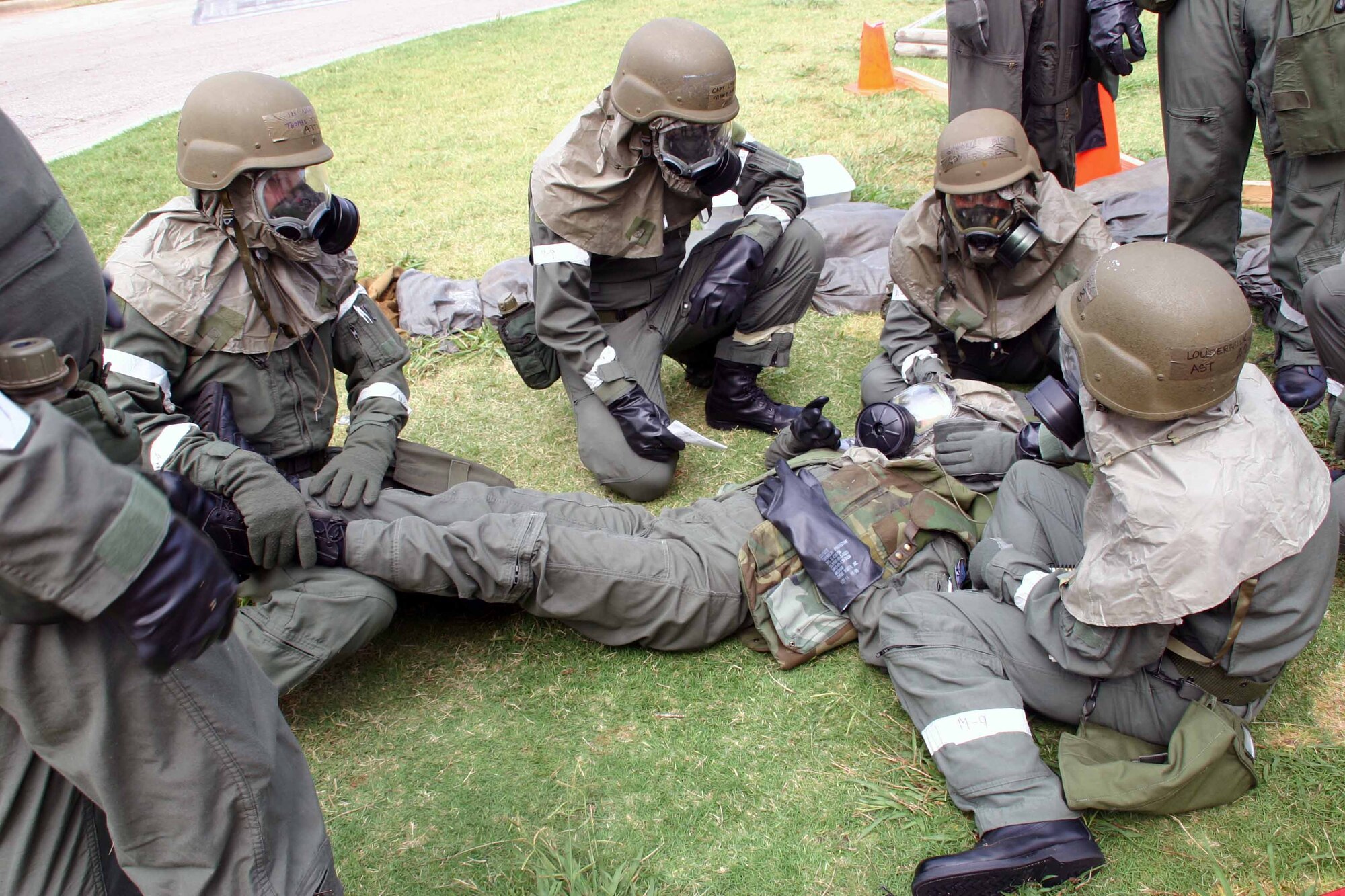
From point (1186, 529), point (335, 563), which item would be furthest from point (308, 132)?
point (1186, 529)

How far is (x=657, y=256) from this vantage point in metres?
3.88

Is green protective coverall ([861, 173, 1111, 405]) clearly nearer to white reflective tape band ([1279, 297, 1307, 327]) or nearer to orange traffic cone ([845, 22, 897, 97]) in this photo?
white reflective tape band ([1279, 297, 1307, 327])

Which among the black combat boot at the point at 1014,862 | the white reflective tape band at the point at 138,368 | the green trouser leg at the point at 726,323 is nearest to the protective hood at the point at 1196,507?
the black combat boot at the point at 1014,862

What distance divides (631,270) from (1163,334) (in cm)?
235

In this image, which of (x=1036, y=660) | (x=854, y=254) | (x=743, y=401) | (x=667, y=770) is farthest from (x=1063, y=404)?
(x=854, y=254)

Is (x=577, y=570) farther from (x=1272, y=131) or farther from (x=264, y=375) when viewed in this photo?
(x=1272, y=131)

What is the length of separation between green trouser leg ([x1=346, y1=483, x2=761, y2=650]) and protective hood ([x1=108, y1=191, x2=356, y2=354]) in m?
0.75

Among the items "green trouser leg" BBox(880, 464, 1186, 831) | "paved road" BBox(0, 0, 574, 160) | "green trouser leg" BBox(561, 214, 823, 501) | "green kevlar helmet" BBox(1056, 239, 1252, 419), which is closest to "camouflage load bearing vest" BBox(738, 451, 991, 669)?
"green trouser leg" BBox(880, 464, 1186, 831)

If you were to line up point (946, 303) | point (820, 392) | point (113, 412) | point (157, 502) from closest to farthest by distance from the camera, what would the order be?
1. point (157, 502)
2. point (113, 412)
3. point (946, 303)
4. point (820, 392)

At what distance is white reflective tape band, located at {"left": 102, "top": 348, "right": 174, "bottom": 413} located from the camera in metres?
2.77

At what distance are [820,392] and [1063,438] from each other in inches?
77.4

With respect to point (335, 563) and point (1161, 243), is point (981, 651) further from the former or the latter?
point (335, 563)

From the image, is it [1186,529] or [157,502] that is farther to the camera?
[1186,529]

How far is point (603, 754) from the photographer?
2.54 metres
